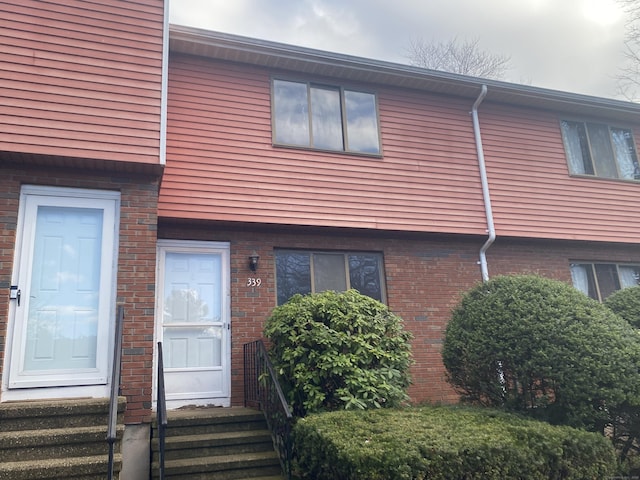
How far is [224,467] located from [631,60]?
16489 mm

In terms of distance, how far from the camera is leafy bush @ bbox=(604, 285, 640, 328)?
6.66 m

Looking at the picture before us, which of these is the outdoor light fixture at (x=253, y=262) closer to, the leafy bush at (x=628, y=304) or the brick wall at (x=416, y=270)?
the brick wall at (x=416, y=270)

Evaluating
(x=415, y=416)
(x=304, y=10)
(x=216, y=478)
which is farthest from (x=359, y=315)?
(x=304, y=10)

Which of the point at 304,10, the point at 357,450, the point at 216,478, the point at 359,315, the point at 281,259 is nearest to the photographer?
the point at 357,450

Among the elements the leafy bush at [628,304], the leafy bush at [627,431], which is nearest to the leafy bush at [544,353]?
the leafy bush at [627,431]

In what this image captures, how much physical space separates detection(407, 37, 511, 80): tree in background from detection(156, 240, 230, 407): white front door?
1558 cm

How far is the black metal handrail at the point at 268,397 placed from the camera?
4.95 meters

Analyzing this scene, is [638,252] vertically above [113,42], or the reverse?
[113,42]

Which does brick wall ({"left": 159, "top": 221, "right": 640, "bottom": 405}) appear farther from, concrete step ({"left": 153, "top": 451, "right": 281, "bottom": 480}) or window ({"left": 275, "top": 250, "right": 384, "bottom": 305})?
concrete step ({"left": 153, "top": 451, "right": 281, "bottom": 480})

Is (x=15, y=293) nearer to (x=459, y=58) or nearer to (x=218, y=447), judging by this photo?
(x=218, y=447)

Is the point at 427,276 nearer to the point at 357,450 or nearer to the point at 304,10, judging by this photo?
the point at 357,450

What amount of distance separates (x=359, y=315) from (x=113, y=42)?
441 centimetres

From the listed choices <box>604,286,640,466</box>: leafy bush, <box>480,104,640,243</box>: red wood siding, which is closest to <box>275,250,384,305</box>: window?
<box>480,104,640,243</box>: red wood siding

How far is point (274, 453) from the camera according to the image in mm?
5273
